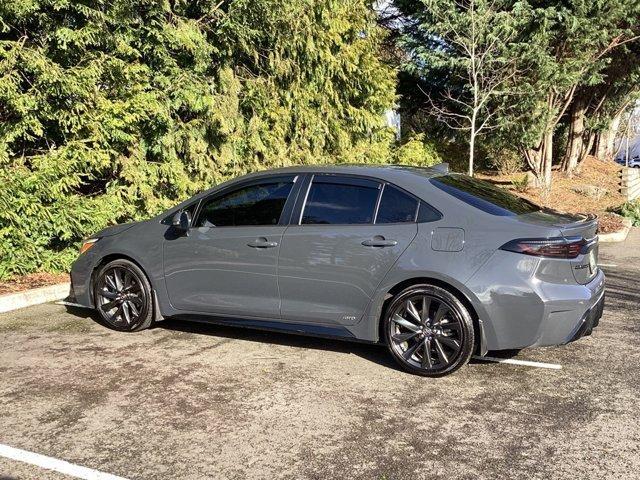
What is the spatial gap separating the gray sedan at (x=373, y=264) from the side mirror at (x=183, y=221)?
0.06 feet

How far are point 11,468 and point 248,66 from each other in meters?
8.57

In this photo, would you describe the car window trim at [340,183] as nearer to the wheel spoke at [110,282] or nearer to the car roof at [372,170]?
the car roof at [372,170]

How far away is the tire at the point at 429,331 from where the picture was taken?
14.1ft

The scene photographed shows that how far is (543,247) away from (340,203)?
1.56 meters

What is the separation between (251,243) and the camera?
5023 mm

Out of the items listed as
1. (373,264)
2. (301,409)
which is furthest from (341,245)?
(301,409)

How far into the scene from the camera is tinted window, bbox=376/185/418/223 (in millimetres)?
4578

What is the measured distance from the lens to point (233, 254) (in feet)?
16.7

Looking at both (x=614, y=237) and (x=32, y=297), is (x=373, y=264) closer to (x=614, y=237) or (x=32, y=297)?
(x=32, y=297)

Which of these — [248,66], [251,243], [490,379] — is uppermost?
[248,66]

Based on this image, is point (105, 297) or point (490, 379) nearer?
point (490, 379)

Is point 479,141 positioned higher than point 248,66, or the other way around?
point 248,66

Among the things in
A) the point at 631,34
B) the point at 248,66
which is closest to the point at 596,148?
the point at 631,34

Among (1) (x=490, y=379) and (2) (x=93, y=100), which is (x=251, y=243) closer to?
(1) (x=490, y=379)
